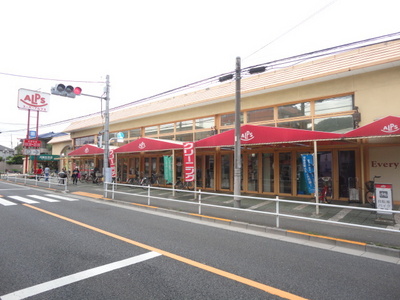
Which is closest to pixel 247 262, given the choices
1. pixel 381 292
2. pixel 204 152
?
pixel 381 292

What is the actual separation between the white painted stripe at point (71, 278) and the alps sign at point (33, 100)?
30.4 meters

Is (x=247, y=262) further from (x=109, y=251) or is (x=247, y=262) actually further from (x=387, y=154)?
(x=387, y=154)

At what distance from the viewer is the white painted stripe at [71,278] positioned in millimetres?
3299

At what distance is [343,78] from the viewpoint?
35.9 feet

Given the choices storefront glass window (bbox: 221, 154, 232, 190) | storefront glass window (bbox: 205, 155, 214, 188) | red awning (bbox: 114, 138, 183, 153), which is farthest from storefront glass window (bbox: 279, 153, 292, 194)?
red awning (bbox: 114, 138, 183, 153)

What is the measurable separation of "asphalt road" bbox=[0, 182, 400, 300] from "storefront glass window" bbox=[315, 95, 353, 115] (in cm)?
782

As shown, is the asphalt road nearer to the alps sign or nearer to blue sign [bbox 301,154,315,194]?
blue sign [bbox 301,154,315,194]

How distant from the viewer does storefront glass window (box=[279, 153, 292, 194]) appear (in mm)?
12422

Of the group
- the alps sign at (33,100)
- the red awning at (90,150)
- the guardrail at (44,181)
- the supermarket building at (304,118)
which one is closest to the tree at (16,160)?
the alps sign at (33,100)

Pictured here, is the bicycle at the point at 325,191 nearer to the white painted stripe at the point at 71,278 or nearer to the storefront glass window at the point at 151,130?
the white painted stripe at the point at 71,278

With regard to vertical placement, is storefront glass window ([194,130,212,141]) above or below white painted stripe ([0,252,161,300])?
above

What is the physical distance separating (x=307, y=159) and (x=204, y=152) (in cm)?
728

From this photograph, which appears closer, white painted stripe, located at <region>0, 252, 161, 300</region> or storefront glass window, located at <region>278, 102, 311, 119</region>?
white painted stripe, located at <region>0, 252, 161, 300</region>

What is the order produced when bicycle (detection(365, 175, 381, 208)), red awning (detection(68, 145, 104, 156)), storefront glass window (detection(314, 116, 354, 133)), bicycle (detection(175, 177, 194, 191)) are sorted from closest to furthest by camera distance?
bicycle (detection(365, 175, 381, 208)) < storefront glass window (detection(314, 116, 354, 133)) < bicycle (detection(175, 177, 194, 191)) < red awning (detection(68, 145, 104, 156))
